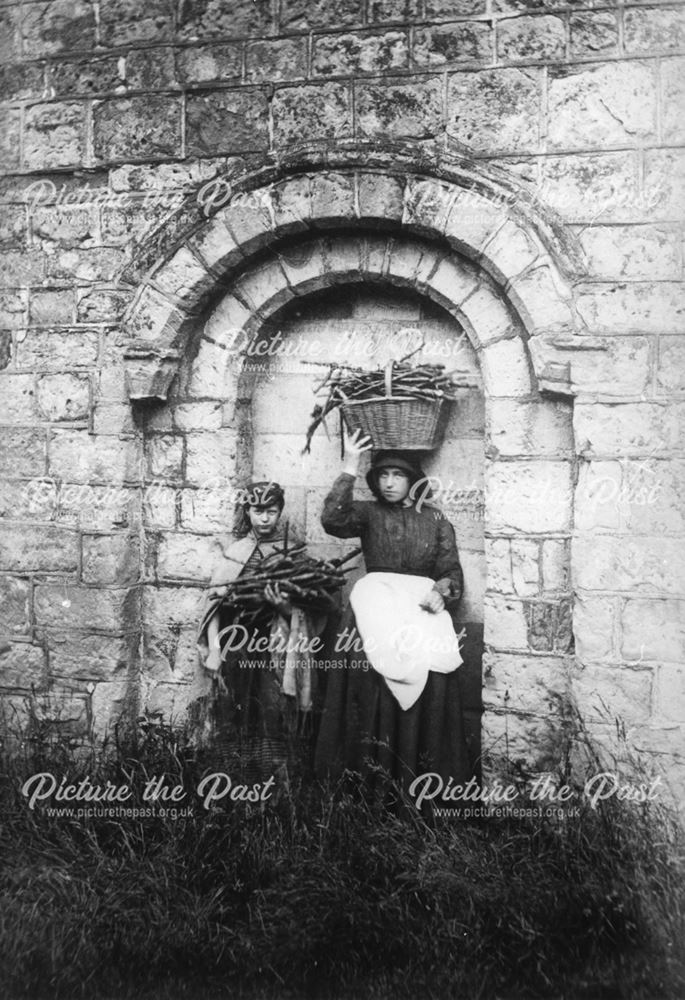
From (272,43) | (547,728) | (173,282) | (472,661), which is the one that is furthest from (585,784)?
(272,43)

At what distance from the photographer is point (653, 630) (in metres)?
4.38

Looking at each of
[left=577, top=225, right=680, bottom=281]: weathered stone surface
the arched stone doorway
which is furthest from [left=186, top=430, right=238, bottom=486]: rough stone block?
[left=577, top=225, right=680, bottom=281]: weathered stone surface

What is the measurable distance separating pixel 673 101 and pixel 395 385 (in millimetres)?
1814

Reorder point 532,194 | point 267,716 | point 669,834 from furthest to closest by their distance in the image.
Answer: point 267,716, point 532,194, point 669,834

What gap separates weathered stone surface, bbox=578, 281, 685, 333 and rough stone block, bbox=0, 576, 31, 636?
3.22 m

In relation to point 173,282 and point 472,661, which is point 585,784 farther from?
point 173,282

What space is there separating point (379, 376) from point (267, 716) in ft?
5.92

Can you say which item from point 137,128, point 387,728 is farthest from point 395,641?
point 137,128

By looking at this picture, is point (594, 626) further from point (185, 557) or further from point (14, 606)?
point (14, 606)

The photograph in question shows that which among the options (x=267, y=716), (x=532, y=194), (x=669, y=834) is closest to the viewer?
(x=669, y=834)

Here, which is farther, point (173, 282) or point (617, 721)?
point (173, 282)

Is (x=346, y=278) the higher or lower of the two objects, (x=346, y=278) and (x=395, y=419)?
the higher

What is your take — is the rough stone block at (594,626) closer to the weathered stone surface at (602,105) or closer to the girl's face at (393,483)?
the girl's face at (393,483)

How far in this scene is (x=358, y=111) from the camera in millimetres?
4723
